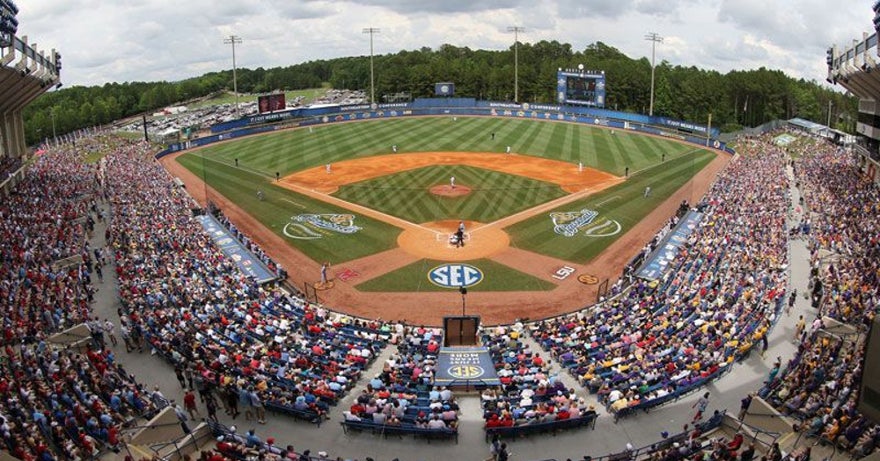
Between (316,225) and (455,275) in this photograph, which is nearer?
(455,275)

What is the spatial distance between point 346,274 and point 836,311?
24809 mm

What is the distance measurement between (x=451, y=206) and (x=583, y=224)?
35.5 feet

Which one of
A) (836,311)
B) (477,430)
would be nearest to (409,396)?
(477,430)

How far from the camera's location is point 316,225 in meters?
44.5

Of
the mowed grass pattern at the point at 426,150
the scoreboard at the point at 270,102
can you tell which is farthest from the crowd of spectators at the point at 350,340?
the scoreboard at the point at 270,102

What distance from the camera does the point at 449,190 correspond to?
174ft

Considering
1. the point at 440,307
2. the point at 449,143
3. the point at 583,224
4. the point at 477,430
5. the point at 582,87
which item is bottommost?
the point at 477,430

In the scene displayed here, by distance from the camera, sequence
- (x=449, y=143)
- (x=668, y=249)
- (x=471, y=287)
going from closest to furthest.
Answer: (x=471, y=287), (x=668, y=249), (x=449, y=143)

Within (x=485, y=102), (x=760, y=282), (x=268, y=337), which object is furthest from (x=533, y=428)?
(x=485, y=102)

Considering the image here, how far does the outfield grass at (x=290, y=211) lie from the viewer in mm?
39500

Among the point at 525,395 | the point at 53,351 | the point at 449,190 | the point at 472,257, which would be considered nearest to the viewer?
the point at 525,395

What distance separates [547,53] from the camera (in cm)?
16488

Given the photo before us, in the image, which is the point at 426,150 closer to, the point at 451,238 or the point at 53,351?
the point at 451,238

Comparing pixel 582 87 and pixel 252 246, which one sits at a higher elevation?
pixel 582 87
